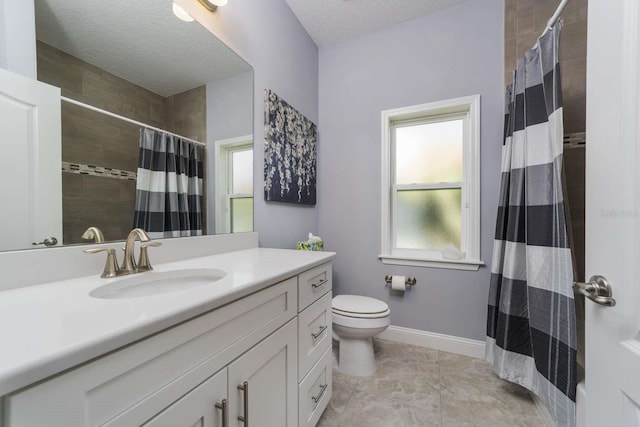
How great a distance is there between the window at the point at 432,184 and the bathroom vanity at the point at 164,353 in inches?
52.8

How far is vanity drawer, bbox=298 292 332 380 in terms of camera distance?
3.29 ft

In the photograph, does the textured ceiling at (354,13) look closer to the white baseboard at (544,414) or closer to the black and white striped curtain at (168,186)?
the black and white striped curtain at (168,186)

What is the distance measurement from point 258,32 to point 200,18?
1.59 ft

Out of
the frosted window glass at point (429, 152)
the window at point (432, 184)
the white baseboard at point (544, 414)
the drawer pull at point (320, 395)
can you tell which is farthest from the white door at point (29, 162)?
the white baseboard at point (544, 414)

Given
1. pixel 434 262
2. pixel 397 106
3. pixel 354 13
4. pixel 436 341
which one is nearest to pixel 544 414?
pixel 436 341

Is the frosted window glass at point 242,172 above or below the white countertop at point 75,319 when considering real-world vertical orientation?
above

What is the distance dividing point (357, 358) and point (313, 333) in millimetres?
725

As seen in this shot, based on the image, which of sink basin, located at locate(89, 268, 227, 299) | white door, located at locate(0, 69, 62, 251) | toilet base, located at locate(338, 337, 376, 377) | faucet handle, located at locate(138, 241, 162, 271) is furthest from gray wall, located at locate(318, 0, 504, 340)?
white door, located at locate(0, 69, 62, 251)

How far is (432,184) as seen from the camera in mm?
2031

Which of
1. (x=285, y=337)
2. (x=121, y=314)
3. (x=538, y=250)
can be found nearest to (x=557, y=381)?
(x=538, y=250)

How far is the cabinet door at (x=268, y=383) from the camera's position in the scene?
683 millimetres

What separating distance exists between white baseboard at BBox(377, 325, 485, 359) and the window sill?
0.53 m

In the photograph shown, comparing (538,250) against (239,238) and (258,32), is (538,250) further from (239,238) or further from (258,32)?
(258,32)

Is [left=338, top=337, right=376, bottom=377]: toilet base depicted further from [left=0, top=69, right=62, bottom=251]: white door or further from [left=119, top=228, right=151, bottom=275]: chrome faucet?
[left=0, top=69, right=62, bottom=251]: white door
